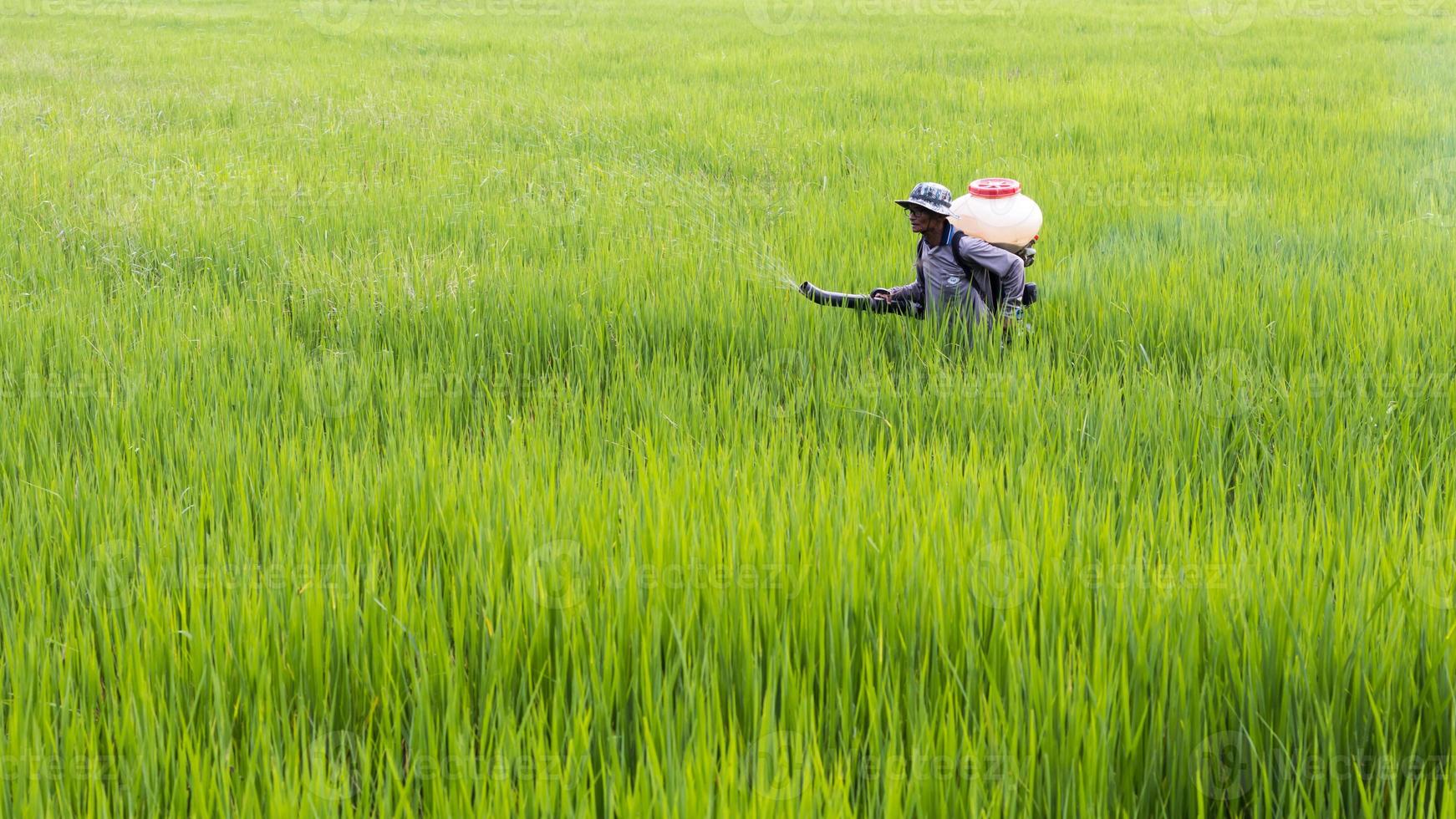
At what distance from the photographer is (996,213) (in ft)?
10.8

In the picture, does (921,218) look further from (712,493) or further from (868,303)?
(712,493)

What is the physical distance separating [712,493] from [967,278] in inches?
56.5

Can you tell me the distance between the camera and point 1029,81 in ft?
32.5

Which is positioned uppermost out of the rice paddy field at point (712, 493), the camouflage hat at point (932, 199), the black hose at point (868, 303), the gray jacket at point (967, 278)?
the camouflage hat at point (932, 199)

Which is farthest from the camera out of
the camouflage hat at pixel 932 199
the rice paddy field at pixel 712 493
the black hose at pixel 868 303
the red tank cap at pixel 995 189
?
the black hose at pixel 868 303

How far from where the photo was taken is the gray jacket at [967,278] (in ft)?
10.6

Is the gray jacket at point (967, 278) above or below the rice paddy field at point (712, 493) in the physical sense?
above

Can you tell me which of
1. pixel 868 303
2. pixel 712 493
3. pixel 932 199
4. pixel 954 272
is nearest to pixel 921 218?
pixel 932 199

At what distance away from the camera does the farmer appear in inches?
126

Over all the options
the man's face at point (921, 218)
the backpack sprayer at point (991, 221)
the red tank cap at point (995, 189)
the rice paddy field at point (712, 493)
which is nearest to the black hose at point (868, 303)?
the backpack sprayer at point (991, 221)

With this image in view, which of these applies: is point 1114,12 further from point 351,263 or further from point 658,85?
point 351,263

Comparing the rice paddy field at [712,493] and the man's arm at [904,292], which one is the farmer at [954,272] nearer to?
the man's arm at [904,292]

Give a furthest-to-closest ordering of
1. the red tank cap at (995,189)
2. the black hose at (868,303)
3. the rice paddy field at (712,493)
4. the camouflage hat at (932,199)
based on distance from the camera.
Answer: the black hose at (868,303) < the red tank cap at (995,189) < the camouflage hat at (932,199) < the rice paddy field at (712,493)

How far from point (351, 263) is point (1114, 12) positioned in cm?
1595
